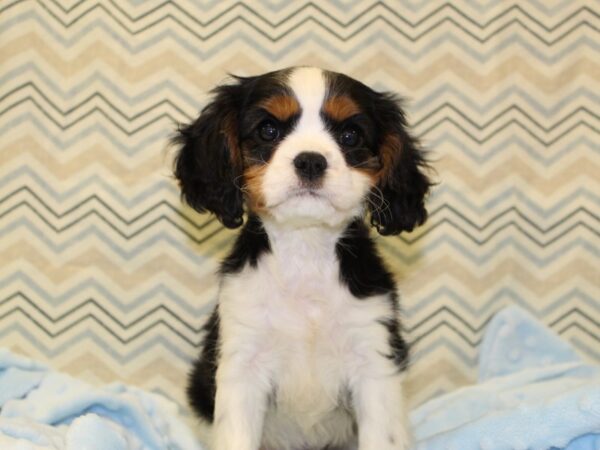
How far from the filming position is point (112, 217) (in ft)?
12.0

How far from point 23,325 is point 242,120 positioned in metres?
1.40

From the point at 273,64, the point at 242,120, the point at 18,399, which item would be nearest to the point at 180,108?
the point at 273,64

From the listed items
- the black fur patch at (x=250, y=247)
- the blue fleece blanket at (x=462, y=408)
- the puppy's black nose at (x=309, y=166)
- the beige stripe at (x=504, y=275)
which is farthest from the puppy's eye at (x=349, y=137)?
the beige stripe at (x=504, y=275)

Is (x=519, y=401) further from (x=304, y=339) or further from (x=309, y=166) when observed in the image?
(x=309, y=166)

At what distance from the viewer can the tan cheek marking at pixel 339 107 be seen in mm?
A: 2721

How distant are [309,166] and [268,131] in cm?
27

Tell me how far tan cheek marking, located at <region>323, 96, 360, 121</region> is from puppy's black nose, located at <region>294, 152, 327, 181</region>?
0.77 ft

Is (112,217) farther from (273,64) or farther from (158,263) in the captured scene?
(273,64)

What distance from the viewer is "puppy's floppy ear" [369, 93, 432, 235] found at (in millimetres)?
2852

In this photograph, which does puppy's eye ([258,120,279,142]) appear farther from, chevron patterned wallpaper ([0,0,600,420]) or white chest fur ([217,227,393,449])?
chevron patterned wallpaper ([0,0,600,420])

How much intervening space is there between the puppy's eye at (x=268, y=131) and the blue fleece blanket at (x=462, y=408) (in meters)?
0.98

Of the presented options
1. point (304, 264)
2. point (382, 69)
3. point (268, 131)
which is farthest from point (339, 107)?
point (382, 69)

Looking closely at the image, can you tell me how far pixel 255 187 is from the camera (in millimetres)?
2648

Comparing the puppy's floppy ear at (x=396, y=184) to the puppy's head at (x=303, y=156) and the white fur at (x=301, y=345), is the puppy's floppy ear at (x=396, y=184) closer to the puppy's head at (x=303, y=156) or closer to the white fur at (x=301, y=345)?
the puppy's head at (x=303, y=156)
